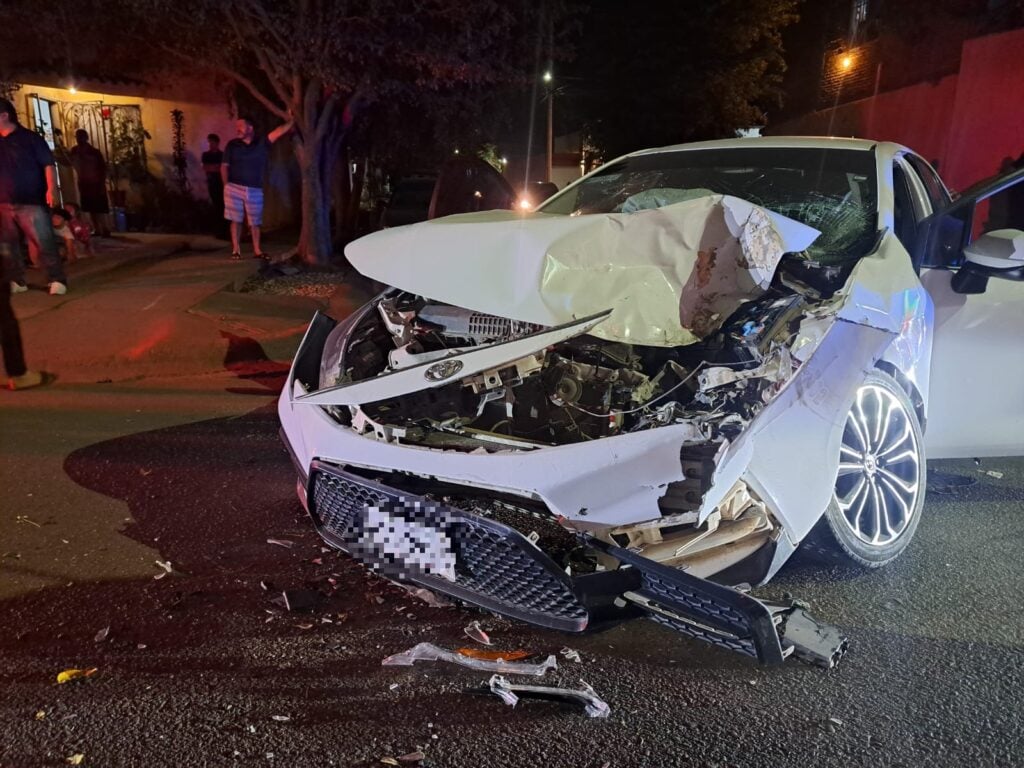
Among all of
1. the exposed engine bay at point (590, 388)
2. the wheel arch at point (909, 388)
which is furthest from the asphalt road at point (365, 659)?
the exposed engine bay at point (590, 388)

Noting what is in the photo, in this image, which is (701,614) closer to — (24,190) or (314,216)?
(24,190)

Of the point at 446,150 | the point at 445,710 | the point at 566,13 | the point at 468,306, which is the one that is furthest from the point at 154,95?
the point at 445,710

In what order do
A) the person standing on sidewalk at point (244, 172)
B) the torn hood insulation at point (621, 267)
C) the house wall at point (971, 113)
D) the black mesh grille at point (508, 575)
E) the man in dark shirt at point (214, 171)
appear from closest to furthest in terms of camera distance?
the black mesh grille at point (508, 575) → the torn hood insulation at point (621, 267) → the person standing on sidewalk at point (244, 172) → the house wall at point (971, 113) → the man in dark shirt at point (214, 171)

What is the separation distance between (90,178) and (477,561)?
12.0 m

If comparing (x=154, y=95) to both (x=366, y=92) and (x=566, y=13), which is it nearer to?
(x=366, y=92)

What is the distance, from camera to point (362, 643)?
2.98m

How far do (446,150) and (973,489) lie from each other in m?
11.2

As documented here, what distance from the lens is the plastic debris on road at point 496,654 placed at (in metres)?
2.90

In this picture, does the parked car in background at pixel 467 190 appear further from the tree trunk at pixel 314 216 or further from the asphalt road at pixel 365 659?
the asphalt road at pixel 365 659

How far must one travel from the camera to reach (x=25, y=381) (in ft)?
21.7

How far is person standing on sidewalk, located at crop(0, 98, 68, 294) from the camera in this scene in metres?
8.12

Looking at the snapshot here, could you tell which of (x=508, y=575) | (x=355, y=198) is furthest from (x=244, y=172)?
(x=508, y=575)

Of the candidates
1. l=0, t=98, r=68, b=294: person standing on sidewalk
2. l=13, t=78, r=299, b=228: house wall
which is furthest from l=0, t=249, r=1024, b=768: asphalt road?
l=13, t=78, r=299, b=228: house wall

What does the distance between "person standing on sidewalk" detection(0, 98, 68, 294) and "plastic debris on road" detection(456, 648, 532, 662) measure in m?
7.53
